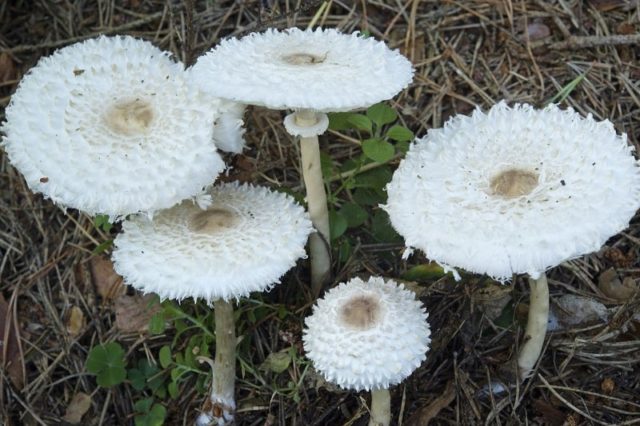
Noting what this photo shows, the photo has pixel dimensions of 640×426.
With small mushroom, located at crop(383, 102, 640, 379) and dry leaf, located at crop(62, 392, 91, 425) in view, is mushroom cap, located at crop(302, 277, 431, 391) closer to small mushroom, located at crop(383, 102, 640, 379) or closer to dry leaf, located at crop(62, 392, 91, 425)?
small mushroom, located at crop(383, 102, 640, 379)

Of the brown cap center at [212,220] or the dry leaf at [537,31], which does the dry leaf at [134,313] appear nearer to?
the brown cap center at [212,220]

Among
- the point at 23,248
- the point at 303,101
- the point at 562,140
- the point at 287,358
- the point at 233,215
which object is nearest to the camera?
the point at 303,101

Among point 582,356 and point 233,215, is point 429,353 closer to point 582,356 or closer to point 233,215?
point 582,356

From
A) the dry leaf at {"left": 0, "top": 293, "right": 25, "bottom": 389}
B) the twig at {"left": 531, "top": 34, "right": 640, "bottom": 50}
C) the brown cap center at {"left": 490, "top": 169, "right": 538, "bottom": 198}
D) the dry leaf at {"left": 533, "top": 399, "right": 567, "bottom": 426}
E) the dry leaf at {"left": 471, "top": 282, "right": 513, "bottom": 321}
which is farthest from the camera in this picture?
the twig at {"left": 531, "top": 34, "right": 640, "bottom": 50}

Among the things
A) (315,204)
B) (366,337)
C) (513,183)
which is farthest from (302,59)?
(366,337)

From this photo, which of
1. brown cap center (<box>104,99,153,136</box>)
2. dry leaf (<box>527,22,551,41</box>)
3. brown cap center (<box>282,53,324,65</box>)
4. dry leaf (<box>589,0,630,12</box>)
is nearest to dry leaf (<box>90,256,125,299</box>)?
brown cap center (<box>104,99,153,136</box>)

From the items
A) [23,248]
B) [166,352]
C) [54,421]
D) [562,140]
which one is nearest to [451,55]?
[562,140]
